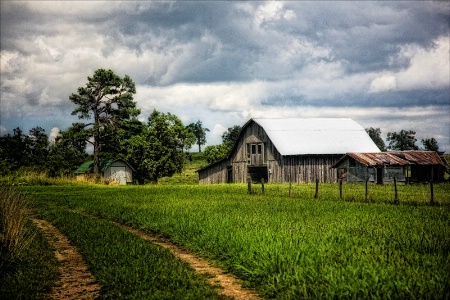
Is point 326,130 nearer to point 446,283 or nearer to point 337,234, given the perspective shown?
point 337,234

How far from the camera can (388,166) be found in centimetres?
4591

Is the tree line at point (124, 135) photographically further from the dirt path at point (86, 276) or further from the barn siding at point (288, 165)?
the dirt path at point (86, 276)

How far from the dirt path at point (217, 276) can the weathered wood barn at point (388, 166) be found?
37.0m

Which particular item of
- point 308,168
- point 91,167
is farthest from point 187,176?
point 308,168

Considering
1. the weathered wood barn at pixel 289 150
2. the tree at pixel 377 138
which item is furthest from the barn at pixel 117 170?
the tree at pixel 377 138

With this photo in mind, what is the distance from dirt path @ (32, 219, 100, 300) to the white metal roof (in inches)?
1551

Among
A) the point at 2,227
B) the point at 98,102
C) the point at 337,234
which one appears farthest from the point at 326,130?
the point at 2,227

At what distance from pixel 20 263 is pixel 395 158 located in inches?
1736

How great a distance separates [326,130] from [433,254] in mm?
47352

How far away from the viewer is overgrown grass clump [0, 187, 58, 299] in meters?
7.72

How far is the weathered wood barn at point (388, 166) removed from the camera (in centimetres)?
4559

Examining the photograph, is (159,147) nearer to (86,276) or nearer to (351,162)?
(351,162)

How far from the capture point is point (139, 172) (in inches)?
2382

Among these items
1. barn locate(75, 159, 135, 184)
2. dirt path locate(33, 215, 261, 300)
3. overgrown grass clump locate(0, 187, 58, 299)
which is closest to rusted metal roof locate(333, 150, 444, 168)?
barn locate(75, 159, 135, 184)
